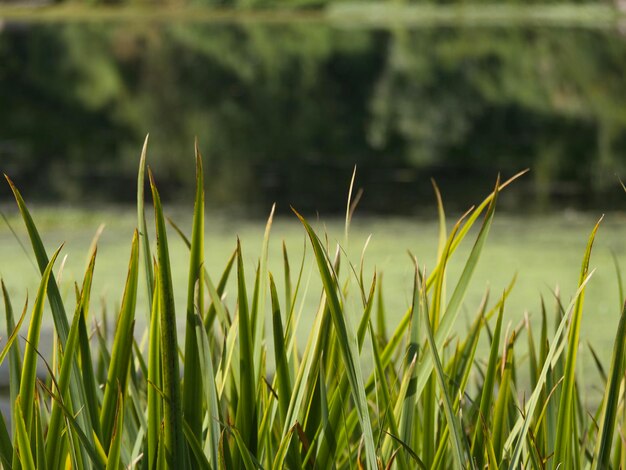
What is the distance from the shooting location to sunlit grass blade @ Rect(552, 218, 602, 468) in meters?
1.00

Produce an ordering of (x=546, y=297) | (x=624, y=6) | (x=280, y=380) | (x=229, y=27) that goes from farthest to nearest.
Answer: (x=624, y=6)
(x=229, y=27)
(x=546, y=297)
(x=280, y=380)

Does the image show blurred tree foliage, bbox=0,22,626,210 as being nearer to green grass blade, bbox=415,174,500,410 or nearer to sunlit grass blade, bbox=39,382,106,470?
green grass blade, bbox=415,174,500,410

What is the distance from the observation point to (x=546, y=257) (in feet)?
18.4

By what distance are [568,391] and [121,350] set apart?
0.41 meters

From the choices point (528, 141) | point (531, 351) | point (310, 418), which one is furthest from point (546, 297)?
point (528, 141)

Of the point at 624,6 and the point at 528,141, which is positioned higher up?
the point at 624,6

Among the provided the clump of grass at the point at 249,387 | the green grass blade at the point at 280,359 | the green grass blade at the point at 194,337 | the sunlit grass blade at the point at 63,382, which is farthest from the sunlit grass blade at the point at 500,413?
the sunlit grass blade at the point at 63,382

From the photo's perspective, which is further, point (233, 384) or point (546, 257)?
point (546, 257)

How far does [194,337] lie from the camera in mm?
987

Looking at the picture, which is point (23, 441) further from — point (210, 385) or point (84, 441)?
point (210, 385)

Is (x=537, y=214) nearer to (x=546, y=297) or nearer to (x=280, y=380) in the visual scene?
(x=546, y=297)

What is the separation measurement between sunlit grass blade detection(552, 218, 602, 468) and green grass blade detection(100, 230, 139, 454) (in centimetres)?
39

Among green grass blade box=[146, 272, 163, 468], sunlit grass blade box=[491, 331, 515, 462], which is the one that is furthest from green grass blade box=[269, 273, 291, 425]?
sunlit grass blade box=[491, 331, 515, 462]

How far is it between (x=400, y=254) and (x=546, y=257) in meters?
0.73
